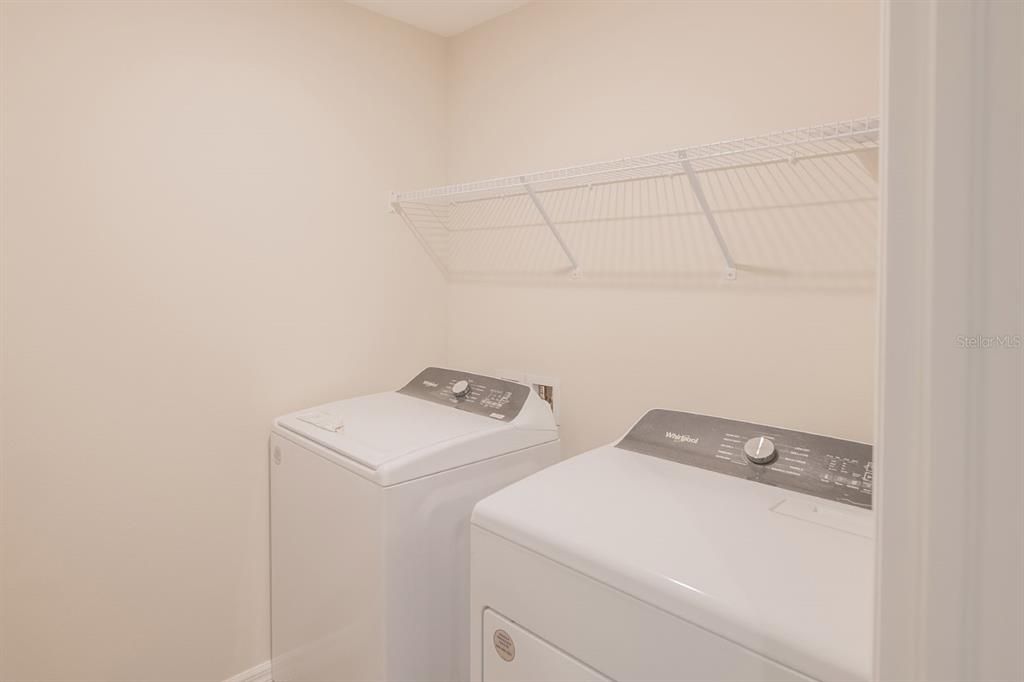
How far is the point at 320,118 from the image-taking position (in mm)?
2041

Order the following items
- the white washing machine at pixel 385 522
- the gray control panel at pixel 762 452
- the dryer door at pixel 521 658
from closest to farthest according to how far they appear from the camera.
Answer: the dryer door at pixel 521 658, the gray control panel at pixel 762 452, the white washing machine at pixel 385 522

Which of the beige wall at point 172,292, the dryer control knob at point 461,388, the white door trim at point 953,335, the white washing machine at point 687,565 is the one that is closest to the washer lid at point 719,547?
the white washing machine at point 687,565

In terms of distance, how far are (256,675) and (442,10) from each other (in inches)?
96.2

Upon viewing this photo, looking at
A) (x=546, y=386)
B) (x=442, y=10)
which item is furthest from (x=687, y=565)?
(x=442, y=10)

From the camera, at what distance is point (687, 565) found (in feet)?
3.12

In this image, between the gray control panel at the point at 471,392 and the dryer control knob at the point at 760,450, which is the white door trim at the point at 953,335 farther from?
the gray control panel at the point at 471,392

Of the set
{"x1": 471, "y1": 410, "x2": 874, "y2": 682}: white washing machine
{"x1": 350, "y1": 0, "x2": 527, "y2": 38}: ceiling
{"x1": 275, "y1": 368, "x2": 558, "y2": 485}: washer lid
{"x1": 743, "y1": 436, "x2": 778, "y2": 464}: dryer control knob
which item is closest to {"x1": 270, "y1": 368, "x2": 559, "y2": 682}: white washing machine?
{"x1": 275, "y1": 368, "x2": 558, "y2": 485}: washer lid

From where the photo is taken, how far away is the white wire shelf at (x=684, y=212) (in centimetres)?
139

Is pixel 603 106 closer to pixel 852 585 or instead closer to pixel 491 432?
pixel 491 432

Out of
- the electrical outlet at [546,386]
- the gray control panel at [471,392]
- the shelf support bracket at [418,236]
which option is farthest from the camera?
the shelf support bracket at [418,236]

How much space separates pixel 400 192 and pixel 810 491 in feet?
5.74

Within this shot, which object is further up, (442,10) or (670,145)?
(442,10)

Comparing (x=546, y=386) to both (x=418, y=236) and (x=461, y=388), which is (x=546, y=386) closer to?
(x=461, y=388)

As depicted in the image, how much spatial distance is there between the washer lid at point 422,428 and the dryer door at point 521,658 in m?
0.44
